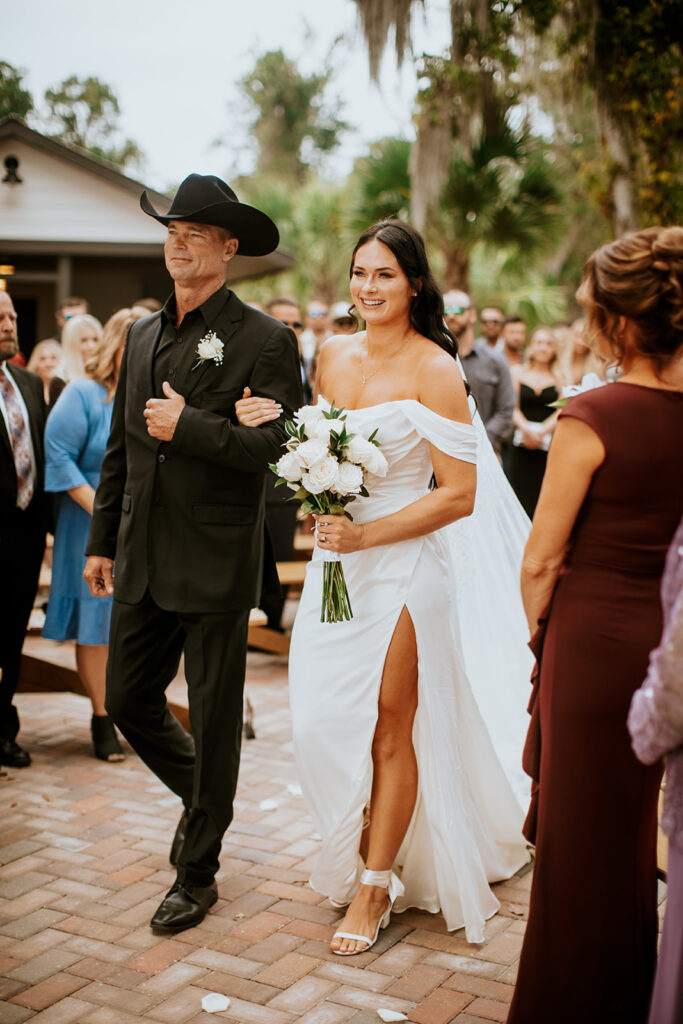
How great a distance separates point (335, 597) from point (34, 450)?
2.42m

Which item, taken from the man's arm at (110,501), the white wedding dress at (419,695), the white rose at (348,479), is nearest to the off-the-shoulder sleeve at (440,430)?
the white wedding dress at (419,695)

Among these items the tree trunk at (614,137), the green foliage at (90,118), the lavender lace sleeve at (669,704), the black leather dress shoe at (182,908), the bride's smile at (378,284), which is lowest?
the black leather dress shoe at (182,908)

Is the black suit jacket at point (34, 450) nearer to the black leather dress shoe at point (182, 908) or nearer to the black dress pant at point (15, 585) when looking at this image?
the black dress pant at point (15, 585)

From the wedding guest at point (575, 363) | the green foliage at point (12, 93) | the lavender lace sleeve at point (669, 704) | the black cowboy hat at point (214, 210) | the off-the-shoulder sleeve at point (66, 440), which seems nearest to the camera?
the lavender lace sleeve at point (669, 704)

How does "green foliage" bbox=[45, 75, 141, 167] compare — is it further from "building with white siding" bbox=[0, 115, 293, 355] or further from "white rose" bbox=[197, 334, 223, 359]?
"white rose" bbox=[197, 334, 223, 359]

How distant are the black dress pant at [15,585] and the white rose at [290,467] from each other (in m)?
2.30

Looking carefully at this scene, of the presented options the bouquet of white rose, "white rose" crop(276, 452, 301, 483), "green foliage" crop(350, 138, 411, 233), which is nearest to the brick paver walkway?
the bouquet of white rose

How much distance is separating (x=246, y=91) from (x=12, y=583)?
4479cm

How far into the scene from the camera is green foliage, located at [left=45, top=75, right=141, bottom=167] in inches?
1662

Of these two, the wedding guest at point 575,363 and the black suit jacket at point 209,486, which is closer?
the black suit jacket at point 209,486

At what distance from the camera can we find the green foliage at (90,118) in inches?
1662

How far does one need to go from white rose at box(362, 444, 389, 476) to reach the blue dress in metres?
2.26

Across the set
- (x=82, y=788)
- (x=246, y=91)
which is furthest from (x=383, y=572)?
(x=246, y=91)

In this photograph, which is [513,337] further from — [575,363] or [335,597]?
[335,597]
